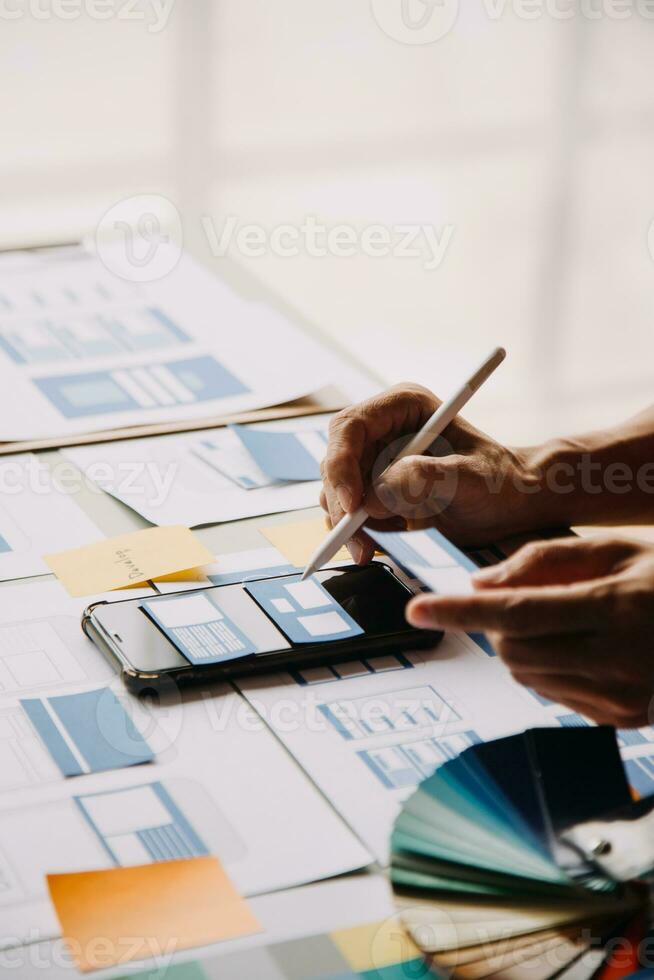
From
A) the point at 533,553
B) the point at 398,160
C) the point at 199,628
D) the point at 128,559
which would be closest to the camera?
the point at 533,553

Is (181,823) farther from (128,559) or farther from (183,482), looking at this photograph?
(183,482)

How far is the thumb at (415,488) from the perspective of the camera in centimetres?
123

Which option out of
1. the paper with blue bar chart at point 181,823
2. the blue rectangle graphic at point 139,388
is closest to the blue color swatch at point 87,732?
the paper with blue bar chart at point 181,823

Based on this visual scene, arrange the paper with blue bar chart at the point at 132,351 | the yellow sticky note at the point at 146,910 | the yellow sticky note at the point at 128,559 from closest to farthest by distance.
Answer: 1. the yellow sticky note at the point at 146,910
2. the yellow sticky note at the point at 128,559
3. the paper with blue bar chart at the point at 132,351

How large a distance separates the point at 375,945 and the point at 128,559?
512 mm

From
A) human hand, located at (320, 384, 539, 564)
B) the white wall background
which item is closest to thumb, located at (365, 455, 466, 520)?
human hand, located at (320, 384, 539, 564)

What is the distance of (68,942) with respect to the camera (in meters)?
0.81

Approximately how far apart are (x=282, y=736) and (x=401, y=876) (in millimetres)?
171

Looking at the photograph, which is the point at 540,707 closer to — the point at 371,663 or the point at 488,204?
the point at 371,663

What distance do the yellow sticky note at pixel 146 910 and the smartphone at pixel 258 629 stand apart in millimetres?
200

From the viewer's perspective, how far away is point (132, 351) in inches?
66.2

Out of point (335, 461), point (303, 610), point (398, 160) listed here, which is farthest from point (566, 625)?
point (398, 160)

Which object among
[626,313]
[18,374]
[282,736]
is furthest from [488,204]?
[282,736]

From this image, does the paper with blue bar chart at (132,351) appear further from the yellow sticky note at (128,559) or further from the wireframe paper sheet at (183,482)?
the yellow sticky note at (128,559)
